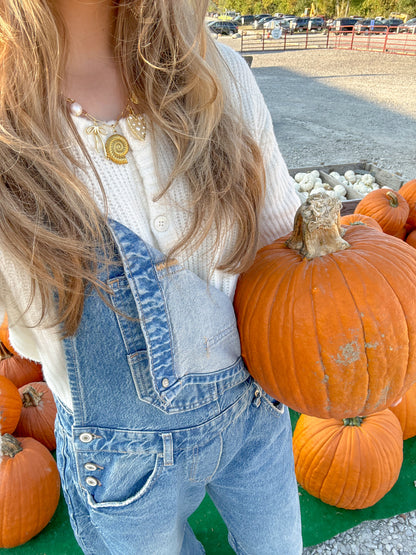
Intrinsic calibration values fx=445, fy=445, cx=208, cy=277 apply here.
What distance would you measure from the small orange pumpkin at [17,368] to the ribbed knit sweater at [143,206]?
143cm

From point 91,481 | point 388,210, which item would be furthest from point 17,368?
point 388,210

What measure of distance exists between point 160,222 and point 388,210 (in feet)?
7.71

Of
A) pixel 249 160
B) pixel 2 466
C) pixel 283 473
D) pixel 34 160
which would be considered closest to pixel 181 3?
pixel 249 160

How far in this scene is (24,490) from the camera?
5.66 ft

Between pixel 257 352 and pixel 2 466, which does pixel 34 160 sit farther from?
pixel 2 466

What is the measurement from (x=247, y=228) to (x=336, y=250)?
0.73 ft

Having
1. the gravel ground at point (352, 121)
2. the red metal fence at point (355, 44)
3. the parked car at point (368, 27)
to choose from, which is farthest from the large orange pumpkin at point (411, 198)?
the parked car at point (368, 27)

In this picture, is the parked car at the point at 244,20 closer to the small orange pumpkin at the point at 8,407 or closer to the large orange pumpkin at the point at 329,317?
the small orange pumpkin at the point at 8,407

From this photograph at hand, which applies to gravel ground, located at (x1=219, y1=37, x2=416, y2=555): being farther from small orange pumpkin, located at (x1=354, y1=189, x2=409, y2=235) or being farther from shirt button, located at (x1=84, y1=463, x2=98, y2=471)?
small orange pumpkin, located at (x1=354, y1=189, x2=409, y2=235)

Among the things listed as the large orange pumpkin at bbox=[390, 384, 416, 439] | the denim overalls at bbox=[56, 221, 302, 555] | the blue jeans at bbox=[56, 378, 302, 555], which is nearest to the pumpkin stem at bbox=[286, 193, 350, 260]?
the denim overalls at bbox=[56, 221, 302, 555]

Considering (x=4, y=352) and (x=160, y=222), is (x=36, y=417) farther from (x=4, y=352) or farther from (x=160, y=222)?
(x=160, y=222)

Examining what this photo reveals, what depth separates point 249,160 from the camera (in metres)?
0.95

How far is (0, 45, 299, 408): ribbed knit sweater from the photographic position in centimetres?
83

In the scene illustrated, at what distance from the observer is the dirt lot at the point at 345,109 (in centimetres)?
672
